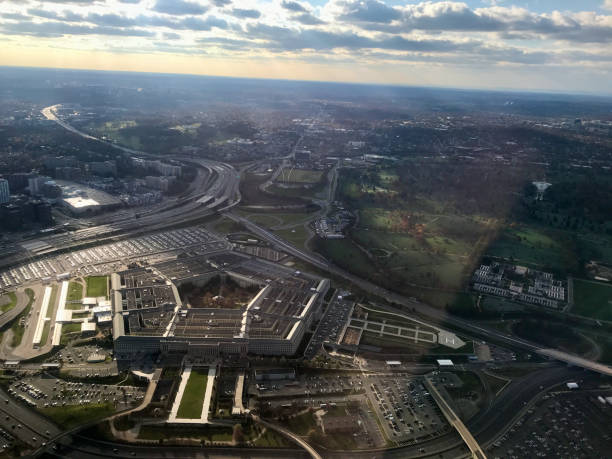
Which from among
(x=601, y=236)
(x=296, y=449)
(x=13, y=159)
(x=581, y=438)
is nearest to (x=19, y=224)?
(x=13, y=159)

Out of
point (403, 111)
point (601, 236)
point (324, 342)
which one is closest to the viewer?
point (324, 342)

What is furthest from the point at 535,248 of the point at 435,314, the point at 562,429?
the point at 562,429

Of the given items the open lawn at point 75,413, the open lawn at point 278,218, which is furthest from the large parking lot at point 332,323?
the open lawn at point 278,218

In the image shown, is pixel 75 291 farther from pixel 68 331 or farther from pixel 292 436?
pixel 292 436

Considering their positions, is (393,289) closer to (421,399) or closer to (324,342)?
(324,342)

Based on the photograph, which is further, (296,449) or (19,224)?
(19,224)

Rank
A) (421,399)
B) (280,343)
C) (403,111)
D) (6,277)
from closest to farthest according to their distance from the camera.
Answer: (421,399) < (280,343) < (6,277) < (403,111)
